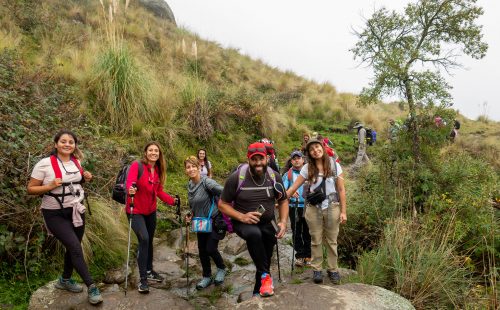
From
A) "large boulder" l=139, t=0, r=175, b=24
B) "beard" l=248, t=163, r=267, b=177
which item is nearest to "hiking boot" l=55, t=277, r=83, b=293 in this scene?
"beard" l=248, t=163, r=267, b=177

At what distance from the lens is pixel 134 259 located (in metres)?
5.64

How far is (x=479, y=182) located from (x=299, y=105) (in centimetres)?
1308

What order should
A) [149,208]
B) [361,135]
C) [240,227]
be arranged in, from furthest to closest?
[361,135], [149,208], [240,227]

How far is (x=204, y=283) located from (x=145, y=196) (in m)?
1.43

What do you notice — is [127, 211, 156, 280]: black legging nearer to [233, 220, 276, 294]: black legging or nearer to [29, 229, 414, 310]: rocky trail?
[29, 229, 414, 310]: rocky trail

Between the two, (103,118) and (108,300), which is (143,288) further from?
(103,118)

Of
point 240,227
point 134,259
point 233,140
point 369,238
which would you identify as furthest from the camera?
point 233,140

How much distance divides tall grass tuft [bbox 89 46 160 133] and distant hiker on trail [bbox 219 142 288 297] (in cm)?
573

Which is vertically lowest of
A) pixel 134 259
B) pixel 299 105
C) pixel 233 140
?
pixel 134 259

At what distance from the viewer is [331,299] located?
3.68 meters

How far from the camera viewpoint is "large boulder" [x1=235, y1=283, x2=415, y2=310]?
360 centimetres

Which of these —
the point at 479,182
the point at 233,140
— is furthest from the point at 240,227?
the point at 233,140

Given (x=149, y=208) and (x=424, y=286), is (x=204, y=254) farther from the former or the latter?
(x=424, y=286)

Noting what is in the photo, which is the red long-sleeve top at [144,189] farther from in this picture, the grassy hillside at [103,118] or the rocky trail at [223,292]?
the grassy hillside at [103,118]
